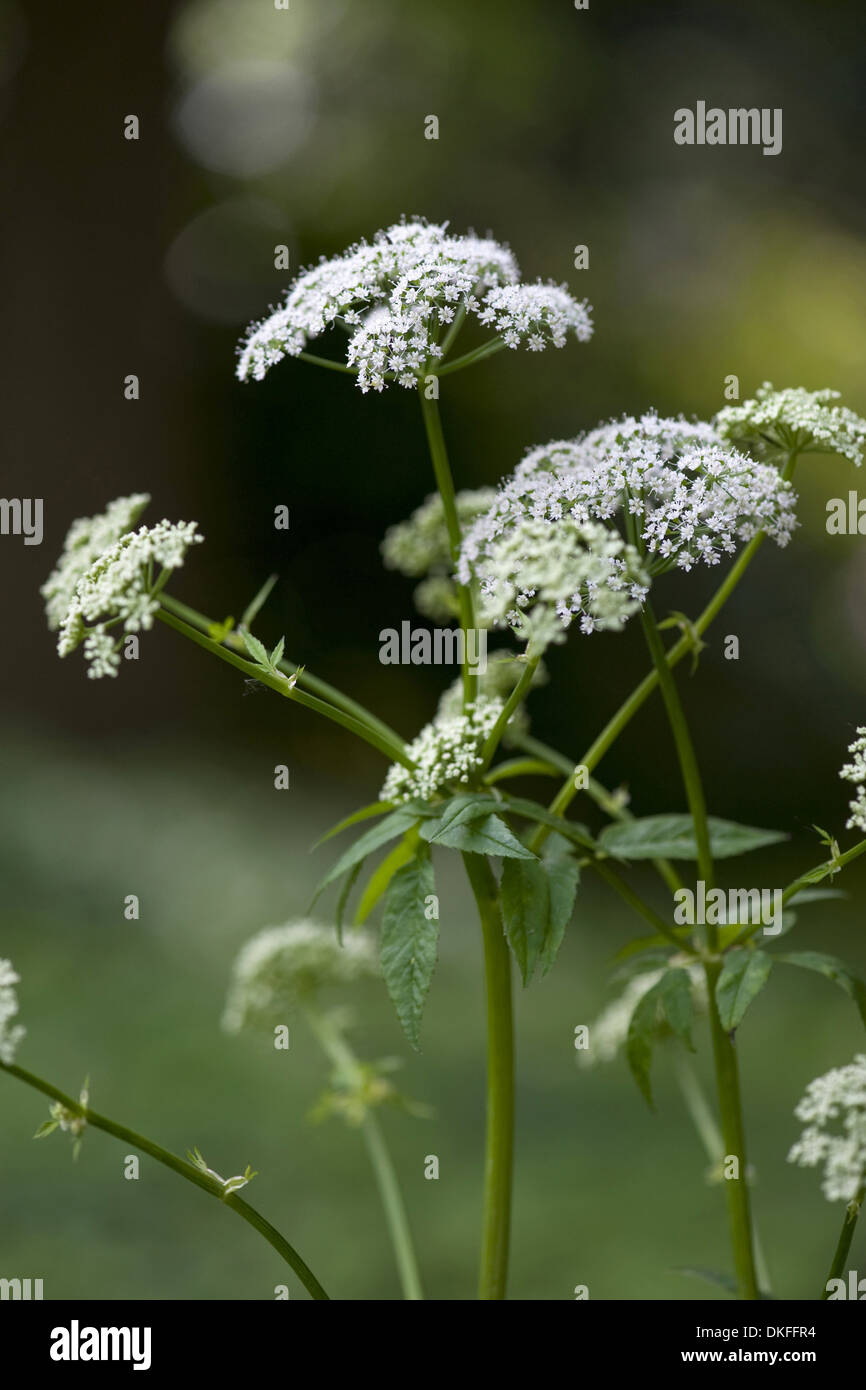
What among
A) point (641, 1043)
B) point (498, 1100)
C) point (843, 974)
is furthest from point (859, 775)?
point (498, 1100)

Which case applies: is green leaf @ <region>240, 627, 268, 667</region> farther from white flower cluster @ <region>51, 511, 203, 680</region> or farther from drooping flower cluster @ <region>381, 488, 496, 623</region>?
drooping flower cluster @ <region>381, 488, 496, 623</region>

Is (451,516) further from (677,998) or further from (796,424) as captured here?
(677,998)

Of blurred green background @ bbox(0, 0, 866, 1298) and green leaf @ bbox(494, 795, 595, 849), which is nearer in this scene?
green leaf @ bbox(494, 795, 595, 849)

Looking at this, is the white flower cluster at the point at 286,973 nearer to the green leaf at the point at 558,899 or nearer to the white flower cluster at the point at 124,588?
the green leaf at the point at 558,899
